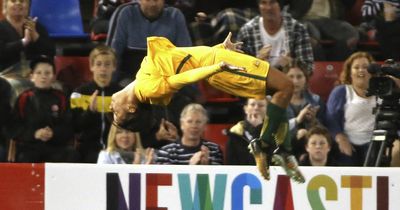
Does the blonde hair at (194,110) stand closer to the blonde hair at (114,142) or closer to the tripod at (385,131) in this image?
the blonde hair at (114,142)

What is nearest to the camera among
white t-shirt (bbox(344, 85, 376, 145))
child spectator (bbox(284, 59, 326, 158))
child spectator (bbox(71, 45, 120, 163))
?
child spectator (bbox(284, 59, 326, 158))

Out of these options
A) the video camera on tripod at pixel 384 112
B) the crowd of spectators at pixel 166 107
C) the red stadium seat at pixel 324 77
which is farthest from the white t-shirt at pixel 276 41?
the video camera on tripod at pixel 384 112

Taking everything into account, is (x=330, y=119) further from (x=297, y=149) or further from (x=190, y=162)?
(x=190, y=162)

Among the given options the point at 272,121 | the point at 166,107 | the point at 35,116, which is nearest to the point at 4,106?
the point at 35,116

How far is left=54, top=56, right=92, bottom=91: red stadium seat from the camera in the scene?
37.9 feet

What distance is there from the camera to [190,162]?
34.2 ft

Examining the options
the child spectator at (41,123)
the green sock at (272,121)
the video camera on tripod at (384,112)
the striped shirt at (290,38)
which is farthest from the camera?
the striped shirt at (290,38)

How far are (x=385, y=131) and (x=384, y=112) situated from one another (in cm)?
16

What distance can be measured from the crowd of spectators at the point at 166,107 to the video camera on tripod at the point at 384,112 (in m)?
0.48

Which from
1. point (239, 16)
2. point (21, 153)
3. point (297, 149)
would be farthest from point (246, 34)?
point (21, 153)

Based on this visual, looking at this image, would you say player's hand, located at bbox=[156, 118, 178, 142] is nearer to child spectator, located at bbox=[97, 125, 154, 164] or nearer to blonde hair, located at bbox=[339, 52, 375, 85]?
child spectator, located at bbox=[97, 125, 154, 164]

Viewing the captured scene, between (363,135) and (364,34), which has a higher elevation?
(364,34)

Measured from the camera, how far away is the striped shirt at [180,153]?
34.4 ft

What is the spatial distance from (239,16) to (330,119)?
132cm
